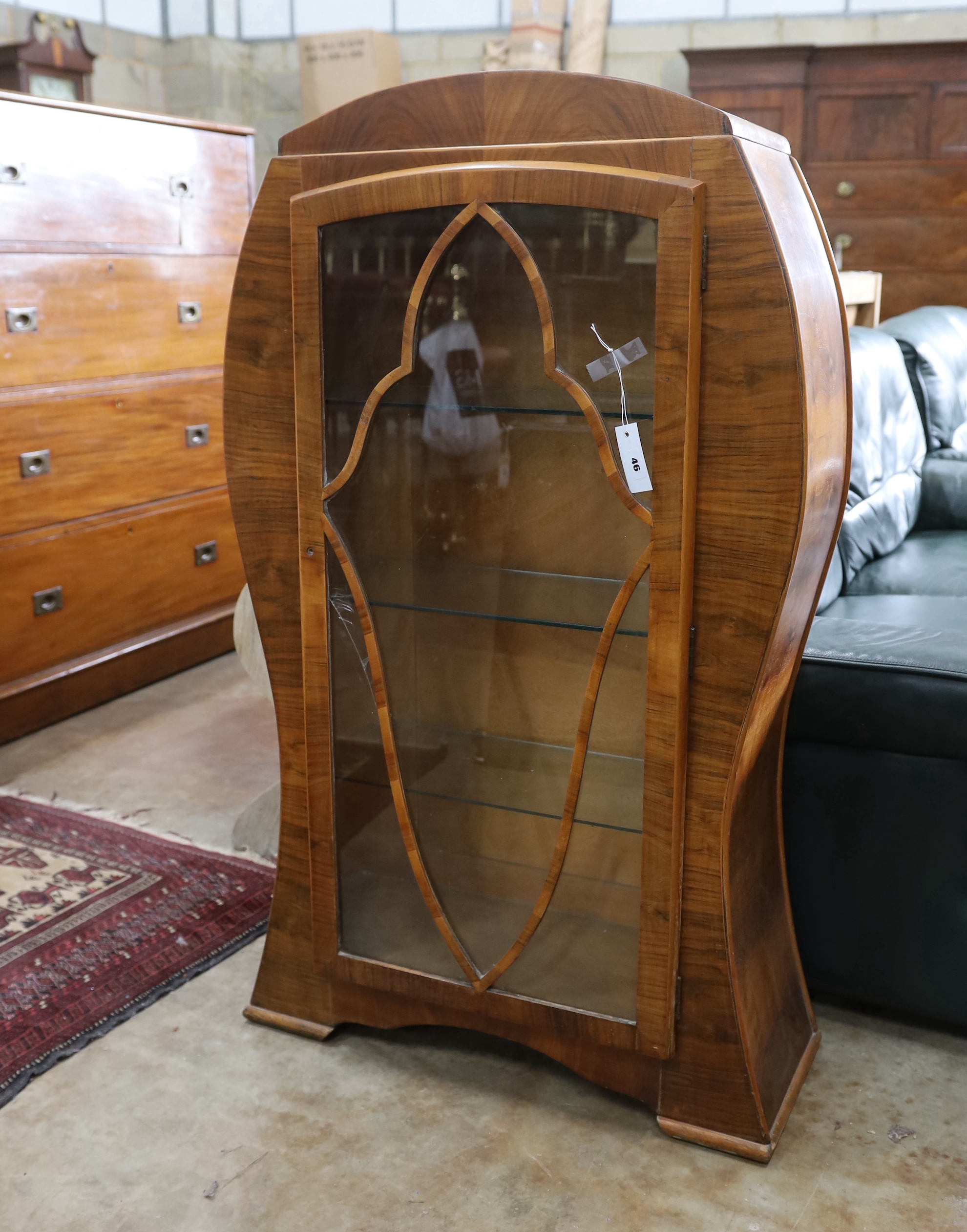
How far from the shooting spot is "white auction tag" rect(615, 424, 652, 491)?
141cm

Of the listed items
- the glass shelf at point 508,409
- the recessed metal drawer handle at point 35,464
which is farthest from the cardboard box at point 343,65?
the glass shelf at point 508,409

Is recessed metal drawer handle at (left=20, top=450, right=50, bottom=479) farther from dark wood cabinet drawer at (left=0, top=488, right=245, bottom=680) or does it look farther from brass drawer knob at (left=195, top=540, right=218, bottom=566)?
brass drawer knob at (left=195, top=540, right=218, bottom=566)

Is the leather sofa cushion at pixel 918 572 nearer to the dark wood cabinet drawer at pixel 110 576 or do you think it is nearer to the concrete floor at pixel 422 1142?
the concrete floor at pixel 422 1142

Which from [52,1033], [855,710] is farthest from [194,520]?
[855,710]

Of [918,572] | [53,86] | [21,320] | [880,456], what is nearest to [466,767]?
[918,572]

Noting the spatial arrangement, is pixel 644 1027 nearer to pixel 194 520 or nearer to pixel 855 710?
pixel 855 710

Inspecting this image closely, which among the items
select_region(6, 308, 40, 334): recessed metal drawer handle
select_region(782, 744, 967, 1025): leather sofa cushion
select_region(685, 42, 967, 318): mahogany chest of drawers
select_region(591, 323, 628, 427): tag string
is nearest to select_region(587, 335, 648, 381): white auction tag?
select_region(591, 323, 628, 427): tag string

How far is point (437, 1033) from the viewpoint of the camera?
1847 mm

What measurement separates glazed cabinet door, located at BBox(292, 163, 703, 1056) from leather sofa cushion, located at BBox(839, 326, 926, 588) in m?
1.19

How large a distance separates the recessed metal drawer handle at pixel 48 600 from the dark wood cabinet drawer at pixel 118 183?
866 millimetres

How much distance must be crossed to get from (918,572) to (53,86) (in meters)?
2.99

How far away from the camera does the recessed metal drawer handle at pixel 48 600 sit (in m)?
3.05

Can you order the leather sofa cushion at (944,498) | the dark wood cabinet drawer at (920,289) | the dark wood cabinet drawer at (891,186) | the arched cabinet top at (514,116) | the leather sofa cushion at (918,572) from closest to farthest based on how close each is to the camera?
the arched cabinet top at (514,116), the leather sofa cushion at (918,572), the leather sofa cushion at (944,498), the dark wood cabinet drawer at (891,186), the dark wood cabinet drawer at (920,289)

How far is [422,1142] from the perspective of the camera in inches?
62.7
